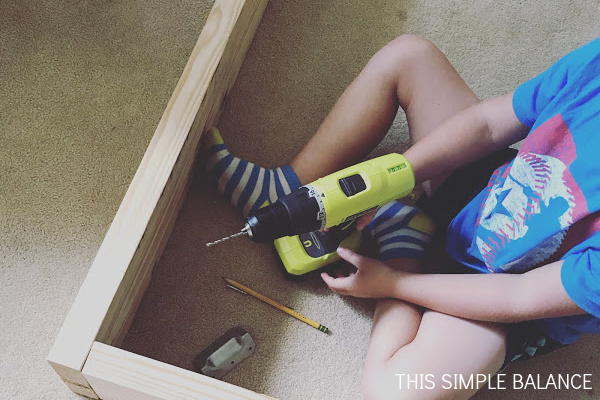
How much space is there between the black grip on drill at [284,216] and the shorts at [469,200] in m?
0.27

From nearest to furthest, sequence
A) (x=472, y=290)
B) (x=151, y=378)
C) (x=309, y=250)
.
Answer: (x=151, y=378), (x=472, y=290), (x=309, y=250)

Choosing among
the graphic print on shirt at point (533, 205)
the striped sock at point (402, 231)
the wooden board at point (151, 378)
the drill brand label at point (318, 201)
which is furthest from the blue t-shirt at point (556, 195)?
the wooden board at point (151, 378)

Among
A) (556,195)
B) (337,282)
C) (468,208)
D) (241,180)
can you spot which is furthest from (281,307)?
(556,195)

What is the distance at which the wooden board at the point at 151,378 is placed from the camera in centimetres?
69

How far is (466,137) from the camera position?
0.86 meters

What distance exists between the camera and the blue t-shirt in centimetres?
71

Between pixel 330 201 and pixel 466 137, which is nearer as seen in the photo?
pixel 330 201

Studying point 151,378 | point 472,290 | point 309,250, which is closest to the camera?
point 151,378

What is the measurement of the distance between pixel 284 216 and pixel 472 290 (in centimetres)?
28

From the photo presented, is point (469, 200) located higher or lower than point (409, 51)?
lower

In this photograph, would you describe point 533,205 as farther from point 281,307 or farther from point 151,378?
point 151,378

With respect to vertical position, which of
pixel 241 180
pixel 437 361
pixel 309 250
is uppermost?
pixel 241 180

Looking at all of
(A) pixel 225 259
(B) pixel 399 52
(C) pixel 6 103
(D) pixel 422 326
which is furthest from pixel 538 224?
(C) pixel 6 103

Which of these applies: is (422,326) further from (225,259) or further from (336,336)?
(225,259)
